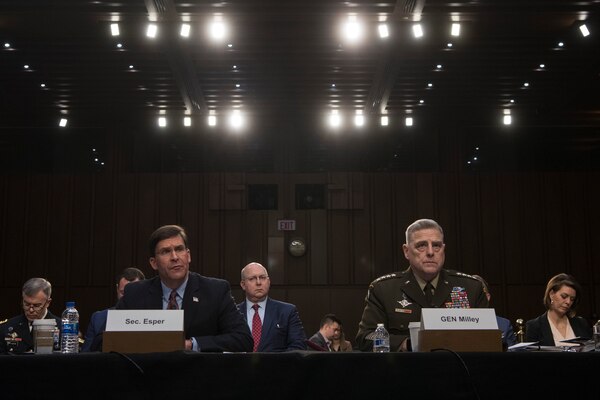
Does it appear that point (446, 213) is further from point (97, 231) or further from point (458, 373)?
point (458, 373)

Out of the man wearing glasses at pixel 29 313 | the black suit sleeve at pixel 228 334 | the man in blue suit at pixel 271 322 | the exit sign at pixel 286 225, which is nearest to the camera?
the black suit sleeve at pixel 228 334

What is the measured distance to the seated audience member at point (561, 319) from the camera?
213 inches

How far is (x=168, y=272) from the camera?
12.3 feet

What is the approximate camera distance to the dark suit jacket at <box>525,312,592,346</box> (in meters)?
5.35

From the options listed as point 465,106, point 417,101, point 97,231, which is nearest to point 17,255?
point 97,231

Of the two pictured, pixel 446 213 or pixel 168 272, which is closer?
pixel 168 272

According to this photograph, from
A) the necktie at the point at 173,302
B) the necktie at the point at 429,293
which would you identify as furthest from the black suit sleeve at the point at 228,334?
the necktie at the point at 429,293

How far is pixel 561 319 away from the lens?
217 inches

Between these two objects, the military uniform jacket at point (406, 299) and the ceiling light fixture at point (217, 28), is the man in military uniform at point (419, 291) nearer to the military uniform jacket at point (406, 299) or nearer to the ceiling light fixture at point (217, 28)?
the military uniform jacket at point (406, 299)

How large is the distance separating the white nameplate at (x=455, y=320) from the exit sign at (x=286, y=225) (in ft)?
36.3

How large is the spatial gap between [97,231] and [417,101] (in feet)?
22.7

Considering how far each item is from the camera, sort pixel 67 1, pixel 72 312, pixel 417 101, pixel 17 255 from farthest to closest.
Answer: pixel 17 255, pixel 417 101, pixel 67 1, pixel 72 312

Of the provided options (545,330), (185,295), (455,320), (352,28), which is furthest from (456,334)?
(352,28)

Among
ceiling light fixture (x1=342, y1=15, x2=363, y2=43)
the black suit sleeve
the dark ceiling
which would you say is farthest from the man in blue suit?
ceiling light fixture (x1=342, y1=15, x2=363, y2=43)
